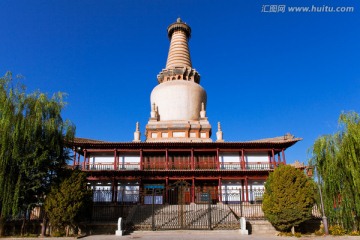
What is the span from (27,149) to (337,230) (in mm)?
16652

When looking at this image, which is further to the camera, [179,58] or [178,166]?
[179,58]

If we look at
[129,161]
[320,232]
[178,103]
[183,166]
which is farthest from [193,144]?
[320,232]

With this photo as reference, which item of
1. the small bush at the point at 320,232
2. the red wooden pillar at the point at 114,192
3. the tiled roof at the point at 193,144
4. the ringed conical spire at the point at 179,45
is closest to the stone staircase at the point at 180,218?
the red wooden pillar at the point at 114,192

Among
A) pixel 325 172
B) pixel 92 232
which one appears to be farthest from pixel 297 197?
pixel 92 232

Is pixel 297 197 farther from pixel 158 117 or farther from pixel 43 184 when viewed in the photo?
pixel 158 117

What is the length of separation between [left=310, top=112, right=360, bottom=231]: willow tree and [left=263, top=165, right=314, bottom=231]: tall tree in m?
1.07

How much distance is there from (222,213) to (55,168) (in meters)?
10.6

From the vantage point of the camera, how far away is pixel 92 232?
57.2 feet

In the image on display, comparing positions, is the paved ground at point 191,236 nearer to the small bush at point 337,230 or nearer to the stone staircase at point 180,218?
the stone staircase at point 180,218

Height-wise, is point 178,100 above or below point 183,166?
above

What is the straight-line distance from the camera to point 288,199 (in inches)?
651

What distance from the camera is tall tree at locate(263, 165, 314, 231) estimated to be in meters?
16.3

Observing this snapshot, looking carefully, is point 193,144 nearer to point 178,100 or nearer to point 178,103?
point 178,103

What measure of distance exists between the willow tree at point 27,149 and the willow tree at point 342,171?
578 inches
